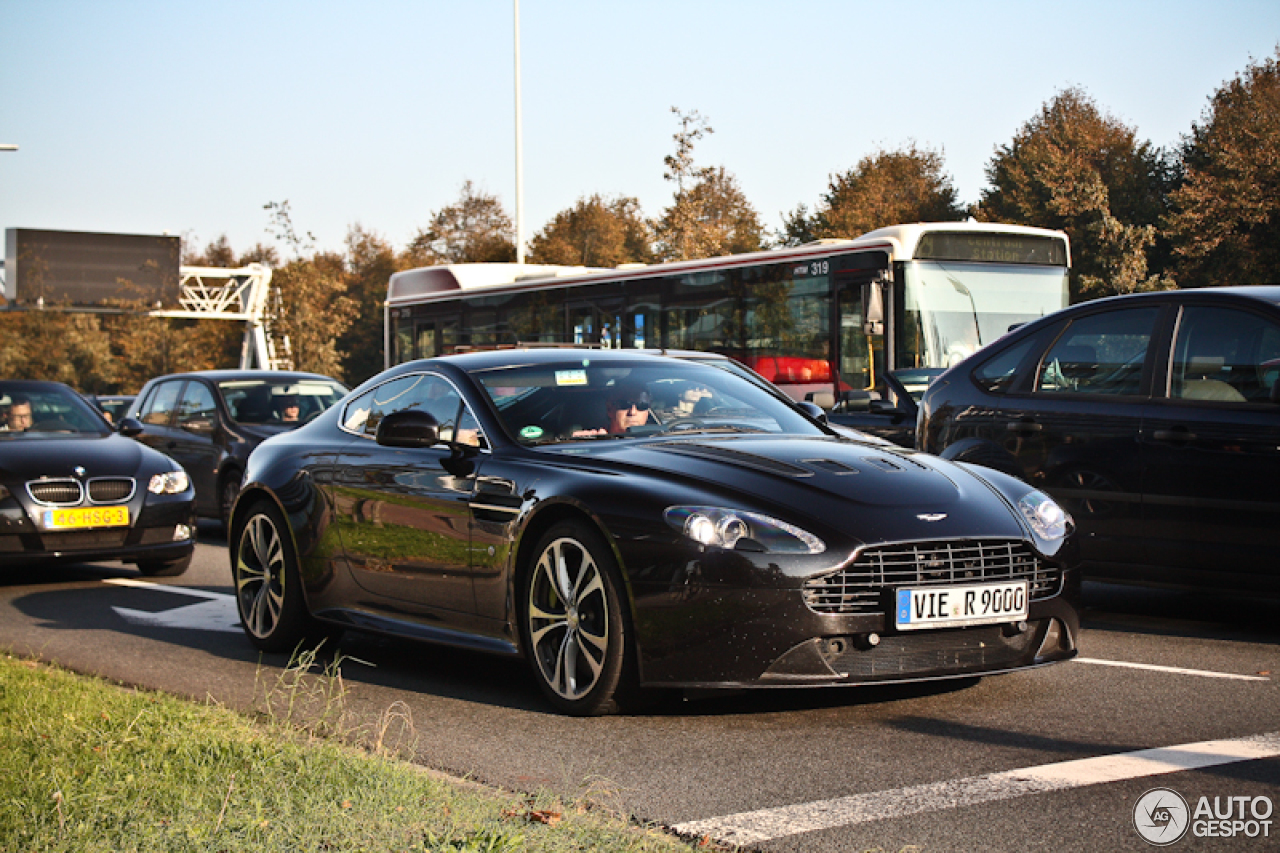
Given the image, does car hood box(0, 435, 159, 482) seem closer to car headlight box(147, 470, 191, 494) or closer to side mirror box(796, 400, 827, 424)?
car headlight box(147, 470, 191, 494)

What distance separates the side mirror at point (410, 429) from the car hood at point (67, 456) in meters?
5.38

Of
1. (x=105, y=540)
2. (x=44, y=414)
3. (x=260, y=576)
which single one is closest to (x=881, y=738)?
(x=260, y=576)

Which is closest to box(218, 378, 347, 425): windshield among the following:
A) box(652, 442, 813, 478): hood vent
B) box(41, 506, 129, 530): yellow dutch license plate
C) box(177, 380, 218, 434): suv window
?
box(177, 380, 218, 434): suv window

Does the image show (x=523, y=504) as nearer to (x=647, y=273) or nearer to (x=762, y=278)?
(x=762, y=278)

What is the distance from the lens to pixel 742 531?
17.4ft

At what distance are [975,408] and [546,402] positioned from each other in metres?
3.06

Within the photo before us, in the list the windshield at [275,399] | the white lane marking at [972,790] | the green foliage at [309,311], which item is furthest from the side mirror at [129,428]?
the green foliage at [309,311]

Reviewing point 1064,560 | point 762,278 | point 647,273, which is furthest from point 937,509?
point 647,273

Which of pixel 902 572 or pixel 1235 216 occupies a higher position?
pixel 1235 216

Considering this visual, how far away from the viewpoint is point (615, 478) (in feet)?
18.8

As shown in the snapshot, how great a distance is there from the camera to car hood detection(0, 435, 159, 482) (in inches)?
431

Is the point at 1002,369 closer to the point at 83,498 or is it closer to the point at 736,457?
the point at 736,457

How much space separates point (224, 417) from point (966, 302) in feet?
29.2

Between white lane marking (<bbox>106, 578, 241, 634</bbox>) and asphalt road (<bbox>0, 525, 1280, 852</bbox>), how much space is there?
534 mm
